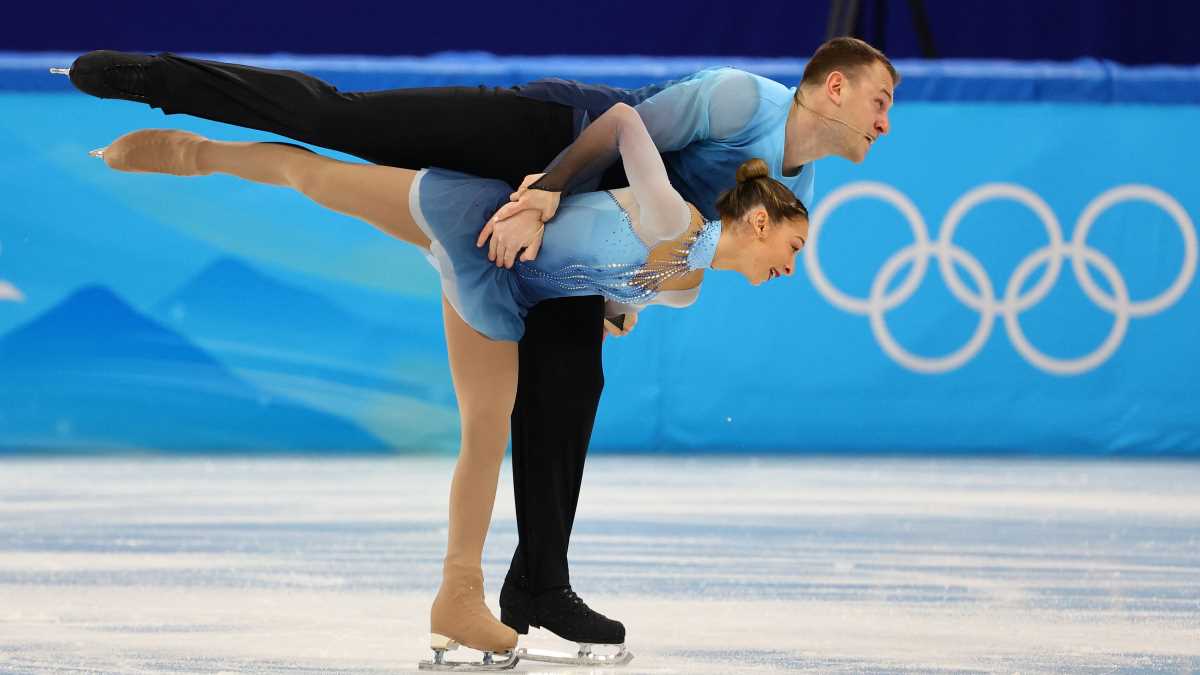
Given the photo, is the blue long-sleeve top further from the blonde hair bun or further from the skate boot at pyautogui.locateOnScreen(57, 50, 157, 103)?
the skate boot at pyautogui.locateOnScreen(57, 50, 157, 103)

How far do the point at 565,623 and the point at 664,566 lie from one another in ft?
3.61

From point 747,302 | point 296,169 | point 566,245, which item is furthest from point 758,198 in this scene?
point 747,302

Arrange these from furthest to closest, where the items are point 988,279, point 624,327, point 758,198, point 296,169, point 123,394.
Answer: point 988,279 < point 123,394 < point 624,327 < point 296,169 < point 758,198

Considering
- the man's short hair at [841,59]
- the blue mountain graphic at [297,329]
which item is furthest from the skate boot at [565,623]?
the blue mountain graphic at [297,329]

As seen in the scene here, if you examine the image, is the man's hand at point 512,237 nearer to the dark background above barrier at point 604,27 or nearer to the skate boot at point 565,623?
the skate boot at point 565,623

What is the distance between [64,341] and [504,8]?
3.90 metres

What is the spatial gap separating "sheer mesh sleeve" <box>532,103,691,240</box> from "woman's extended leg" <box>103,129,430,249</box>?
28 cm

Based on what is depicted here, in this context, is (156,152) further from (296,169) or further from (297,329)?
(297,329)

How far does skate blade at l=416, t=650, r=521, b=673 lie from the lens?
9.88 feet

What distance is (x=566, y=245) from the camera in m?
3.03

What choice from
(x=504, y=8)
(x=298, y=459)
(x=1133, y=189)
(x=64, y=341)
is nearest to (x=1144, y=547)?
(x=1133, y=189)

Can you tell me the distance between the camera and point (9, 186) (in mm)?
7176

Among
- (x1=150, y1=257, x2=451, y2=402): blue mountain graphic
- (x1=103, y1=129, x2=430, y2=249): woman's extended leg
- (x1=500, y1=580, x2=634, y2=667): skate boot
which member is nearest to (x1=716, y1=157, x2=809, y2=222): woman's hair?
(x1=103, y1=129, x2=430, y2=249): woman's extended leg

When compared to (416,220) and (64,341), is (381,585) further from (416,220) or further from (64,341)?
(64,341)
